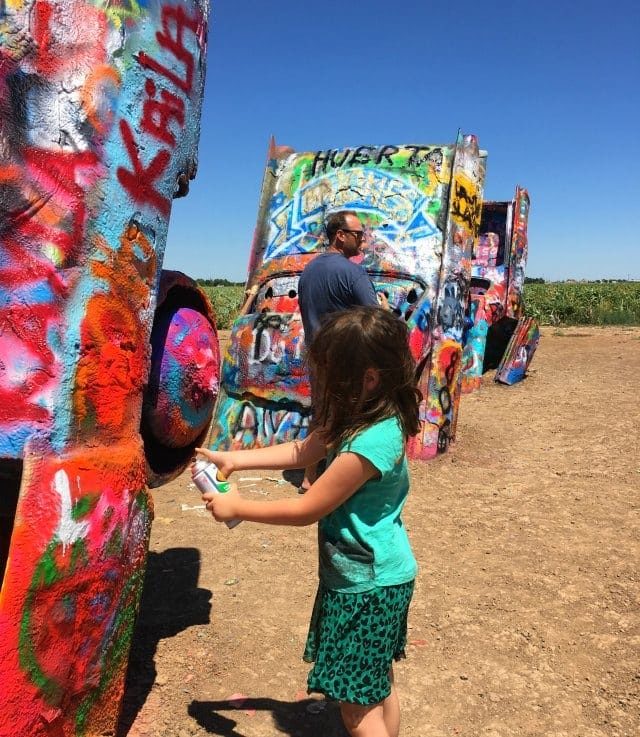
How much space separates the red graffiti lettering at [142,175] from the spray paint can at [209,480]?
2.98 feet

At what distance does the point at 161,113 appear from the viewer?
7.50 feet

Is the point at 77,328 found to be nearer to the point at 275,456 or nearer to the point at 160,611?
the point at 275,456

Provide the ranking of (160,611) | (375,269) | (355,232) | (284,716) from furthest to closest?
1. (375,269)
2. (355,232)
3. (160,611)
4. (284,716)

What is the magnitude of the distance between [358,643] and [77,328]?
1216 millimetres

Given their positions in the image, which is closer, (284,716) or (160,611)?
(284,716)

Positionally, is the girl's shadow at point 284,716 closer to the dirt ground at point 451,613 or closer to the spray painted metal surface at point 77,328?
the dirt ground at point 451,613

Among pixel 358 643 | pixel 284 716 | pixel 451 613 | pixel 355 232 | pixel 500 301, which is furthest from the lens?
pixel 500 301

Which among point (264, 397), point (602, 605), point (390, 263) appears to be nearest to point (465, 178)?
point (390, 263)

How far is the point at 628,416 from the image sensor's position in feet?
27.0

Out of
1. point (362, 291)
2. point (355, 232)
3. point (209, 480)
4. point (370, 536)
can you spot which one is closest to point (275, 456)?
point (209, 480)

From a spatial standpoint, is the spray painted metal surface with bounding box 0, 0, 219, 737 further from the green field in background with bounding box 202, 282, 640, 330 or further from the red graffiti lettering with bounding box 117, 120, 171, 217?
the green field in background with bounding box 202, 282, 640, 330

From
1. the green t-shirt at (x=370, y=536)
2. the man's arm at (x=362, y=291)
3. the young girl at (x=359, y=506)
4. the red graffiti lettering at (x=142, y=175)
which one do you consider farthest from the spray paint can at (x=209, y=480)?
the man's arm at (x=362, y=291)

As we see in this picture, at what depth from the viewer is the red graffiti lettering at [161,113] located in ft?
7.32

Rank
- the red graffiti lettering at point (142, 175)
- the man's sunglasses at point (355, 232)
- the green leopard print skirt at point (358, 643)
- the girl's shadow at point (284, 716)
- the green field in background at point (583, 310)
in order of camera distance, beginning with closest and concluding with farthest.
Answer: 1. the green leopard print skirt at point (358, 643)
2. the red graffiti lettering at point (142, 175)
3. the girl's shadow at point (284, 716)
4. the man's sunglasses at point (355, 232)
5. the green field in background at point (583, 310)
